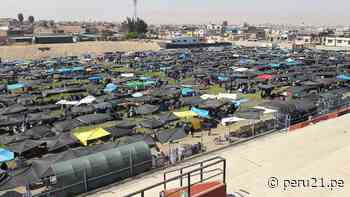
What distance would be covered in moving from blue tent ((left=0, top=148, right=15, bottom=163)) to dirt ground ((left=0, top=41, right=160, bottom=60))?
7140cm

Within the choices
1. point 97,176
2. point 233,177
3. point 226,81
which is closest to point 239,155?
point 233,177

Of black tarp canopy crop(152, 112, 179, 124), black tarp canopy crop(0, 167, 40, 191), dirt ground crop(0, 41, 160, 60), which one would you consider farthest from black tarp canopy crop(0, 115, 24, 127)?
dirt ground crop(0, 41, 160, 60)

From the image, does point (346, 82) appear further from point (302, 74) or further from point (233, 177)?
point (233, 177)

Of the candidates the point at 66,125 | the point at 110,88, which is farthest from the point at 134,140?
the point at 110,88

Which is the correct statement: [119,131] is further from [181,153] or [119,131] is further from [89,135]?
[181,153]

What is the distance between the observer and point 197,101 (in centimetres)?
2956

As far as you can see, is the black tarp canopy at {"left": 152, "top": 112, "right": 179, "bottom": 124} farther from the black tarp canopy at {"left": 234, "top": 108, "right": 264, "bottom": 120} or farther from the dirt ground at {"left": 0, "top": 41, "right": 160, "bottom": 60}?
the dirt ground at {"left": 0, "top": 41, "right": 160, "bottom": 60}

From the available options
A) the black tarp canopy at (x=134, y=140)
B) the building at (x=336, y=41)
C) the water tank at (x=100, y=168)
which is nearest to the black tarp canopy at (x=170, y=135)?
the black tarp canopy at (x=134, y=140)

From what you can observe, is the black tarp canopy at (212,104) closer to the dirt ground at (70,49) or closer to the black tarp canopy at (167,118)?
the black tarp canopy at (167,118)

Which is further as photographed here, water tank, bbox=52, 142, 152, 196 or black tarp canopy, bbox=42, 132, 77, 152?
black tarp canopy, bbox=42, 132, 77, 152

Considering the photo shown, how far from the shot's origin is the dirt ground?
85.2 m

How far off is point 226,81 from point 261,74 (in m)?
6.88

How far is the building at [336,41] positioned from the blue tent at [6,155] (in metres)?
110

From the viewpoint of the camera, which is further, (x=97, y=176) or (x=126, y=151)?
(x=126, y=151)
